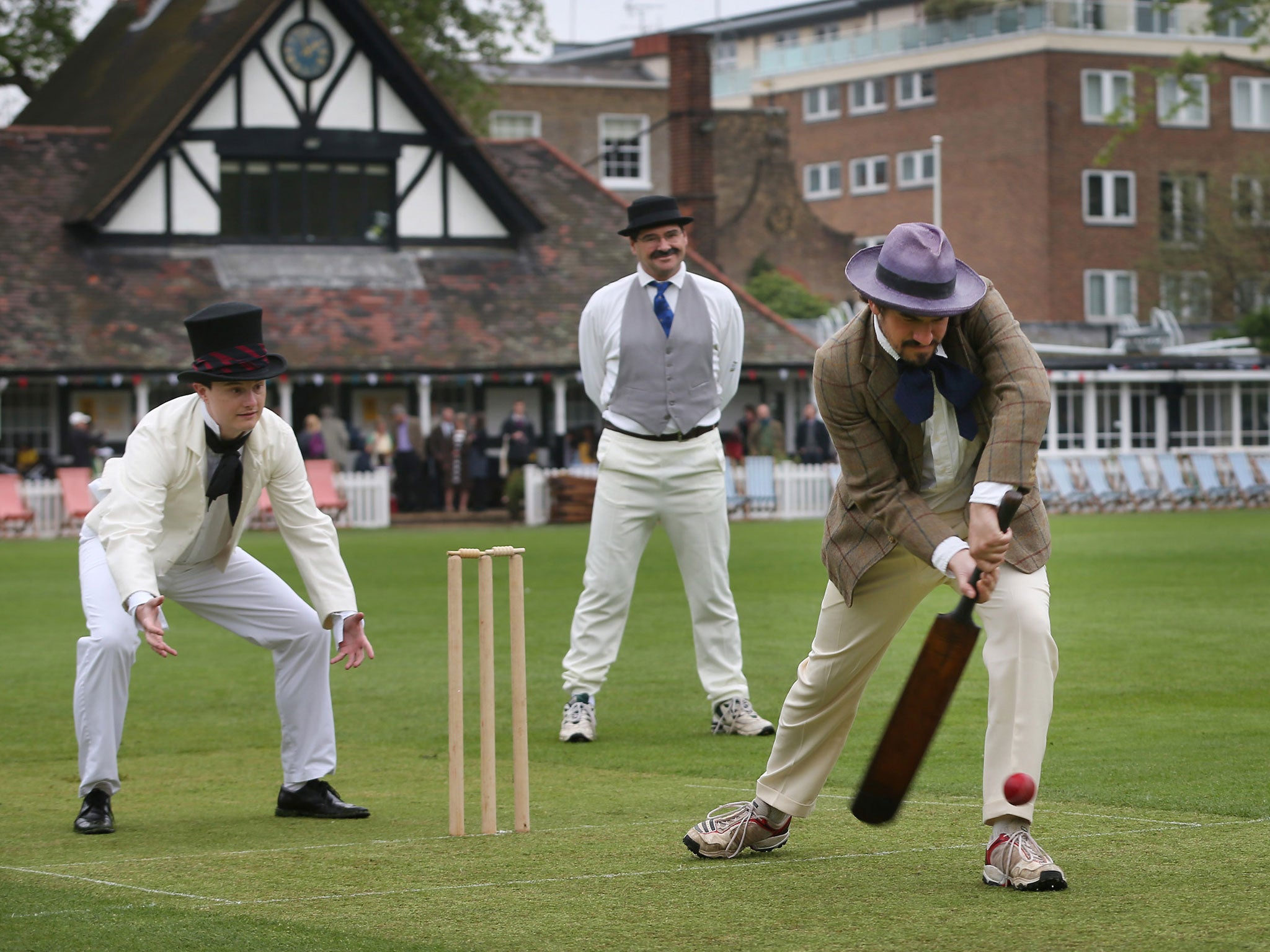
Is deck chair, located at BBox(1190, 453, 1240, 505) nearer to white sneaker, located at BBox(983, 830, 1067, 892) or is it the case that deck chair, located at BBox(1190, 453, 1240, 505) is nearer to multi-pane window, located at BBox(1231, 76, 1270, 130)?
multi-pane window, located at BBox(1231, 76, 1270, 130)

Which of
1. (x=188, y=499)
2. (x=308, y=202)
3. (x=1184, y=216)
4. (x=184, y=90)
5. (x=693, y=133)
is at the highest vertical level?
(x=184, y=90)

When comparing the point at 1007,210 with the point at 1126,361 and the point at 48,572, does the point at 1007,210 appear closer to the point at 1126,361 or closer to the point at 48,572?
the point at 1126,361

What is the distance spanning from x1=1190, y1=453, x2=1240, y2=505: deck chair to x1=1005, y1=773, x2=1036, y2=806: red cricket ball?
2916 cm

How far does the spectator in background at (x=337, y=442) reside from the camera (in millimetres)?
31500

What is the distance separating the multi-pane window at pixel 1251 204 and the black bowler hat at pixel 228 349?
150ft

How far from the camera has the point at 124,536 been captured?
6.66m

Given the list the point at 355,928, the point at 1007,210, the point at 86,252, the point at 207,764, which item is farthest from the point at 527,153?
the point at 355,928

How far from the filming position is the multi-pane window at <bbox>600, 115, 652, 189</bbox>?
54.2m

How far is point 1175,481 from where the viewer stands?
3316 centimetres

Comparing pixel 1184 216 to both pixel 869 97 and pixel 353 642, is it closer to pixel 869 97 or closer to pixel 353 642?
pixel 869 97

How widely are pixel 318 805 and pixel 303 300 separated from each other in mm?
27859

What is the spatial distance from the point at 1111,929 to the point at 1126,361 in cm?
3639

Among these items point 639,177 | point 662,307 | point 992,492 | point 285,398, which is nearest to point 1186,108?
point 639,177

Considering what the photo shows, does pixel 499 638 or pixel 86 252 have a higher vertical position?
pixel 86 252
